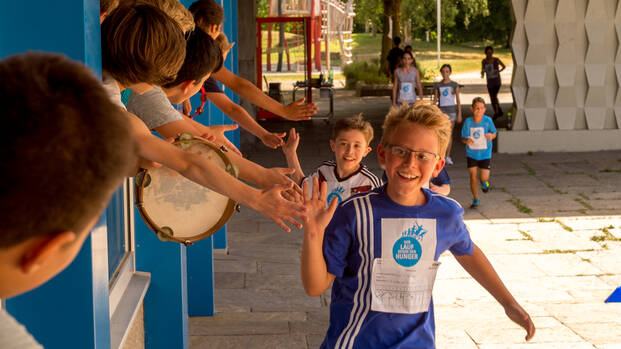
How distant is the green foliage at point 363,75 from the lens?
28.3m

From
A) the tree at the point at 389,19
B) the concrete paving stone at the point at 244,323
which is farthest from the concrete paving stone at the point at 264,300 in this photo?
the tree at the point at 389,19

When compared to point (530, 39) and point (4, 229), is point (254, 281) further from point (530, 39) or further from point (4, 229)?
point (530, 39)

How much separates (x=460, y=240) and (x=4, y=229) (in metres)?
2.42

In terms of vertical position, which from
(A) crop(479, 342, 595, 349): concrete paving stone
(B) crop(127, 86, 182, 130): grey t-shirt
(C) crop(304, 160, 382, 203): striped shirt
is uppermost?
(B) crop(127, 86, 182, 130): grey t-shirt

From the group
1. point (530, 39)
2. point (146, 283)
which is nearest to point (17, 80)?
point (146, 283)

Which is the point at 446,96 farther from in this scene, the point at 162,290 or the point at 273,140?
the point at 273,140

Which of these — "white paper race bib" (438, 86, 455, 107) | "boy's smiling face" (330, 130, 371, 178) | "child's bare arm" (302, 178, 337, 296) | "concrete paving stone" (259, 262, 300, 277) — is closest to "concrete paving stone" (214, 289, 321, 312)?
"concrete paving stone" (259, 262, 300, 277)

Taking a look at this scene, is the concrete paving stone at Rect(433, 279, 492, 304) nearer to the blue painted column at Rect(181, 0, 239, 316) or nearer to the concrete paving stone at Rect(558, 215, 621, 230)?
the blue painted column at Rect(181, 0, 239, 316)

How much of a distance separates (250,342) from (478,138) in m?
5.13

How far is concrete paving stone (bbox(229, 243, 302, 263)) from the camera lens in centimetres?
777

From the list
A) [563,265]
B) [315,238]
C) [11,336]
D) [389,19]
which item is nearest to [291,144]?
[315,238]

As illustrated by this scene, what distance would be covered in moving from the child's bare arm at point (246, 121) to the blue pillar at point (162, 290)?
0.79 meters

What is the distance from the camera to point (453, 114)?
12977 mm

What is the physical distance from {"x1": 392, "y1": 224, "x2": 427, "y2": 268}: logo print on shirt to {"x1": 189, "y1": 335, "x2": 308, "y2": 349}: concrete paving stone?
2.58 metres
